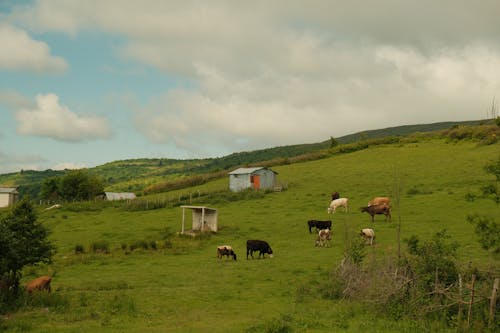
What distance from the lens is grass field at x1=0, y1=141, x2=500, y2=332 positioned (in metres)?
16.7

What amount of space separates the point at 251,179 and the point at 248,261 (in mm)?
34613

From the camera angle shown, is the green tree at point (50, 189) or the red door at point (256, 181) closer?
the red door at point (256, 181)

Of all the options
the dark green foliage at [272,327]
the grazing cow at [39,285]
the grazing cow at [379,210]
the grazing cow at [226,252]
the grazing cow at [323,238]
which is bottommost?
the dark green foliage at [272,327]

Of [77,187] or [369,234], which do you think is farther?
[77,187]

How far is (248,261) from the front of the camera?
2970 cm

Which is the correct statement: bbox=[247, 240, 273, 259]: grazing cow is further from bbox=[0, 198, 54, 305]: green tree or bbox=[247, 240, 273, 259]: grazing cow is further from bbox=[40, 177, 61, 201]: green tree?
bbox=[40, 177, 61, 201]: green tree

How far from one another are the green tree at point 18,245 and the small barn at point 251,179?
139ft

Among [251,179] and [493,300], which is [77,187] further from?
[493,300]

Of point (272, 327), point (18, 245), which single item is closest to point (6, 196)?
point (18, 245)

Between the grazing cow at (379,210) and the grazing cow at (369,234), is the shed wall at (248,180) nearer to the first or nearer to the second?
the grazing cow at (379,210)

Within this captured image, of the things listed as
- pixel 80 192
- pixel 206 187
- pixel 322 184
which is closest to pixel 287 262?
pixel 322 184

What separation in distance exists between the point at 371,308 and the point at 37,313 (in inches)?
426

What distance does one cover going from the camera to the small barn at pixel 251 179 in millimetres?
64000

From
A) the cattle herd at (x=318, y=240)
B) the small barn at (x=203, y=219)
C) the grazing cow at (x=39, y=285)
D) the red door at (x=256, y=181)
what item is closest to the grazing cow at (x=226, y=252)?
the cattle herd at (x=318, y=240)
